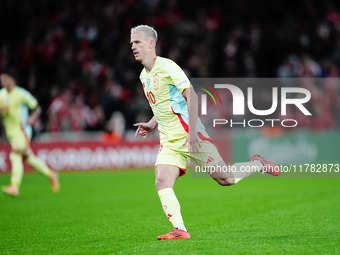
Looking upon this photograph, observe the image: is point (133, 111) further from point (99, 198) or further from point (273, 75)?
point (99, 198)

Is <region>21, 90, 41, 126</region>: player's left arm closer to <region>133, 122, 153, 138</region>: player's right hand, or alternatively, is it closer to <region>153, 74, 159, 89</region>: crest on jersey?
<region>133, 122, 153, 138</region>: player's right hand

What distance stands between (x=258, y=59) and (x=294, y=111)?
4764 mm

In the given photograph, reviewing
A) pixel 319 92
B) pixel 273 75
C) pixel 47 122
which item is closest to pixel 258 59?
pixel 273 75

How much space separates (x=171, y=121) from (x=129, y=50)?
54.2 feet

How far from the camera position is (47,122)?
68.0 ft

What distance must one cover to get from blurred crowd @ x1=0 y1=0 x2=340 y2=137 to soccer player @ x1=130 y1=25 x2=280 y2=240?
13.4m

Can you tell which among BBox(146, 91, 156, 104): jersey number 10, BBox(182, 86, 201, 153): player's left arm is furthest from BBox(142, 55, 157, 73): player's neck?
BBox(182, 86, 201, 153): player's left arm

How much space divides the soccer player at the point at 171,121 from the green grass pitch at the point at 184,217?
538 millimetres

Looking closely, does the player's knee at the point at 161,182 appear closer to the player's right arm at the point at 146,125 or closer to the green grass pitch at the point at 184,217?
the green grass pitch at the point at 184,217

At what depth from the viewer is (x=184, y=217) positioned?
9688 mm

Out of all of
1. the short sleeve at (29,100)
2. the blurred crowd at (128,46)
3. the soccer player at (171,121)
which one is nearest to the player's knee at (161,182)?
the soccer player at (171,121)

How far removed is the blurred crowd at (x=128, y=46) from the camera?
21.2m

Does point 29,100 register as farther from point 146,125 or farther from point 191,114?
point 191,114

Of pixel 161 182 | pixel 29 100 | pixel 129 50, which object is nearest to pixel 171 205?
pixel 161 182
